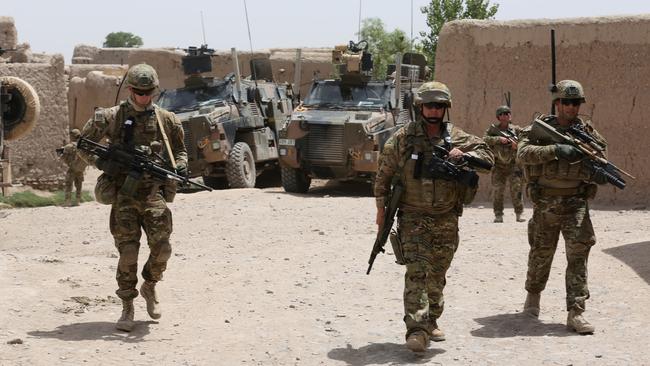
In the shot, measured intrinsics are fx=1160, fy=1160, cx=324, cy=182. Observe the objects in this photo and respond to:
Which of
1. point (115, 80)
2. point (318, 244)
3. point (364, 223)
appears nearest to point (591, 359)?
point (318, 244)

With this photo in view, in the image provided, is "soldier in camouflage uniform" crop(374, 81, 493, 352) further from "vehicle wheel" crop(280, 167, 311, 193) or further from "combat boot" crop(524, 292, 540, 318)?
"vehicle wheel" crop(280, 167, 311, 193)

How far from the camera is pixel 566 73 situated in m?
14.3

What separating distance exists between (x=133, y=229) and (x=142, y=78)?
0.92m

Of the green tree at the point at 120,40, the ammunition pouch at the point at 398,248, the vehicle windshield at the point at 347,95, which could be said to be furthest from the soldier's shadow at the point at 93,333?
the green tree at the point at 120,40

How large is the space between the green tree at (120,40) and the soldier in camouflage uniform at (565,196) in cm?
7620

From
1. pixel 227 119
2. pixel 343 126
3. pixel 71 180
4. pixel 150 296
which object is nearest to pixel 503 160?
pixel 343 126

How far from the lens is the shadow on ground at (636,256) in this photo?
9006mm

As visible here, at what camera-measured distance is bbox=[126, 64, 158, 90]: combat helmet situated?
7.00m

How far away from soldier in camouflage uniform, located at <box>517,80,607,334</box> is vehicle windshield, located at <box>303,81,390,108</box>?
9463mm

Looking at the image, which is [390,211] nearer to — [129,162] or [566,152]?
[566,152]

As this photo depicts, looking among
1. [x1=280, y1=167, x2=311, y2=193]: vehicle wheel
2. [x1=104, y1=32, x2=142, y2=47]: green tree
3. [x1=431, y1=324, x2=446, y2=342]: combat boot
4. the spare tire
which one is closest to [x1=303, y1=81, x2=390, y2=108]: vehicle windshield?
[x1=280, y1=167, x2=311, y2=193]: vehicle wheel

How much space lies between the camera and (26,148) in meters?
17.9

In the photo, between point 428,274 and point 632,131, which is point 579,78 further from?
point 428,274

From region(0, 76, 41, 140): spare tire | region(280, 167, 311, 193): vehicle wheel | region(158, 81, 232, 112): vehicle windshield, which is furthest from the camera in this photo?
region(158, 81, 232, 112): vehicle windshield
